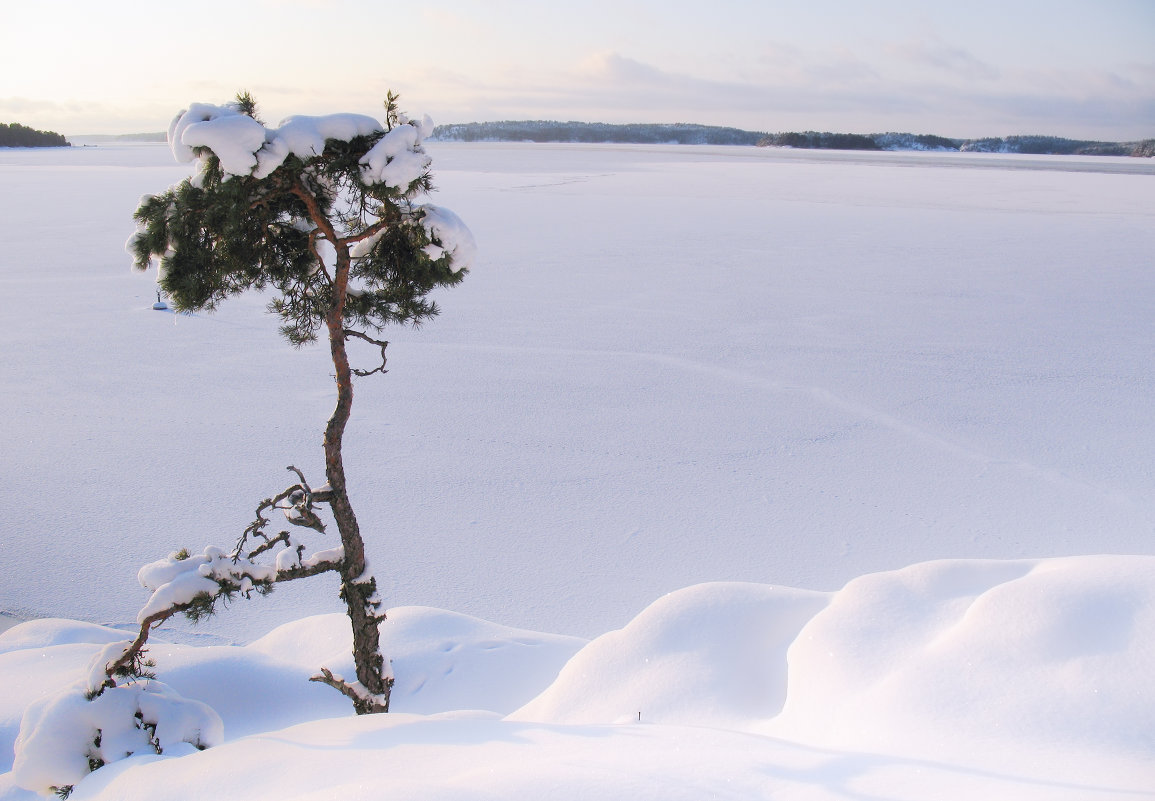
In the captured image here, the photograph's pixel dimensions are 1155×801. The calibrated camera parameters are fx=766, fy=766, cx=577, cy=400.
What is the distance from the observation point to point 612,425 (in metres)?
7.56

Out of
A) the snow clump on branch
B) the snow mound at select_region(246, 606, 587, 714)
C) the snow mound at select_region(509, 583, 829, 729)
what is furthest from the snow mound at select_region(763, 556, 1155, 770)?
the snow clump on branch

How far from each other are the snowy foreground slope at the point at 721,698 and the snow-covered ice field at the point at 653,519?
0.02 m

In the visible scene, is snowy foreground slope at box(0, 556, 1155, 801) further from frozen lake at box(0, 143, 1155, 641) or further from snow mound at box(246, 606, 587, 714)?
frozen lake at box(0, 143, 1155, 641)

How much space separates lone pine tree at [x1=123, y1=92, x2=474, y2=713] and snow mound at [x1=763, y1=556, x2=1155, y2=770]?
6.96ft

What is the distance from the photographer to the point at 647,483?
6.39 meters

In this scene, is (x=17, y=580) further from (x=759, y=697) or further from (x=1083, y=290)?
(x=1083, y=290)

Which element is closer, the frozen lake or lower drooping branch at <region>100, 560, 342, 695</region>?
lower drooping branch at <region>100, 560, 342, 695</region>

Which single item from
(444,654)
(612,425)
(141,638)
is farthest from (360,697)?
(612,425)

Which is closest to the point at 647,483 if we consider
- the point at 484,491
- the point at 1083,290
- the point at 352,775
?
the point at 484,491

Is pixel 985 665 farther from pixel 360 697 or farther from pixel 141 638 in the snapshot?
pixel 141 638

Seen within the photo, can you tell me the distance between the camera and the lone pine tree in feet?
9.71

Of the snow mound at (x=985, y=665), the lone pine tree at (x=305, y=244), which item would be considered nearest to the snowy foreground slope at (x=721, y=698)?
the snow mound at (x=985, y=665)

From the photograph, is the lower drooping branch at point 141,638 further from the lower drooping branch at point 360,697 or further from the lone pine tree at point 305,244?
the lower drooping branch at point 360,697

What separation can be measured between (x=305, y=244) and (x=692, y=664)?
105 inches
